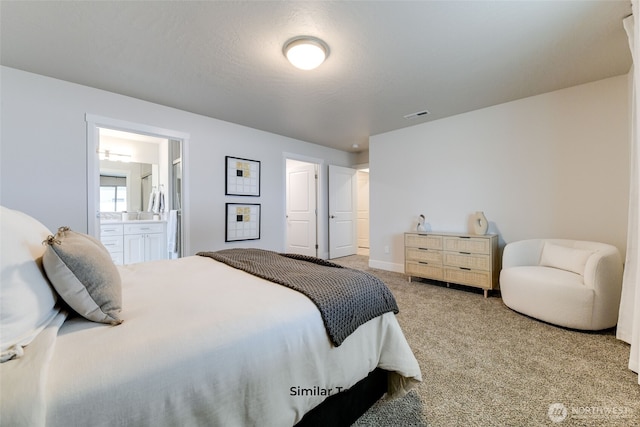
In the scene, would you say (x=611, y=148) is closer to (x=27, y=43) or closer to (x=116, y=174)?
(x=27, y=43)

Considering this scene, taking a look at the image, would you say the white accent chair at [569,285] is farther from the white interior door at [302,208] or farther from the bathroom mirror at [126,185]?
the bathroom mirror at [126,185]

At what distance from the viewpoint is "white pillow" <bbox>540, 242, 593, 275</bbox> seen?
2400mm

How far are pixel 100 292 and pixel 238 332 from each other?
1.71ft

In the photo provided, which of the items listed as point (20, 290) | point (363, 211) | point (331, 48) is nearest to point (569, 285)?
point (331, 48)

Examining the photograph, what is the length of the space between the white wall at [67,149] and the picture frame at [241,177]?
5.6 inches

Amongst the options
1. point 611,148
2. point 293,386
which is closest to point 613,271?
point 611,148

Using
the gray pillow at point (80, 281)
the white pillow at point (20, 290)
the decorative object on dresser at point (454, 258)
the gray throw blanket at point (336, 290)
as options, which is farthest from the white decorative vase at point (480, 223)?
the white pillow at point (20, 290)

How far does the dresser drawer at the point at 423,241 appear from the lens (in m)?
3.50

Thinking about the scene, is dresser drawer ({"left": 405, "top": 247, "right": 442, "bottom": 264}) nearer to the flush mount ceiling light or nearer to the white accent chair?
the white accent chair

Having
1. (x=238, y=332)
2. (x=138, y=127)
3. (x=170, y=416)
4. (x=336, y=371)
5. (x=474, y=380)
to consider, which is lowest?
(x=474, y=380)

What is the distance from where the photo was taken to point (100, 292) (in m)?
0.90

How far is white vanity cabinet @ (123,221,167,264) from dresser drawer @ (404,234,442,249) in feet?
13.3

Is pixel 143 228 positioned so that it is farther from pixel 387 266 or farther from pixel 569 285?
pixel 569 285

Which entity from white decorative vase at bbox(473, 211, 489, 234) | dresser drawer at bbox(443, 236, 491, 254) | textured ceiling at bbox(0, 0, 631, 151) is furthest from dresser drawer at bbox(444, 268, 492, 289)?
textured ceiling at bbox(0, 0, 631, 151)
